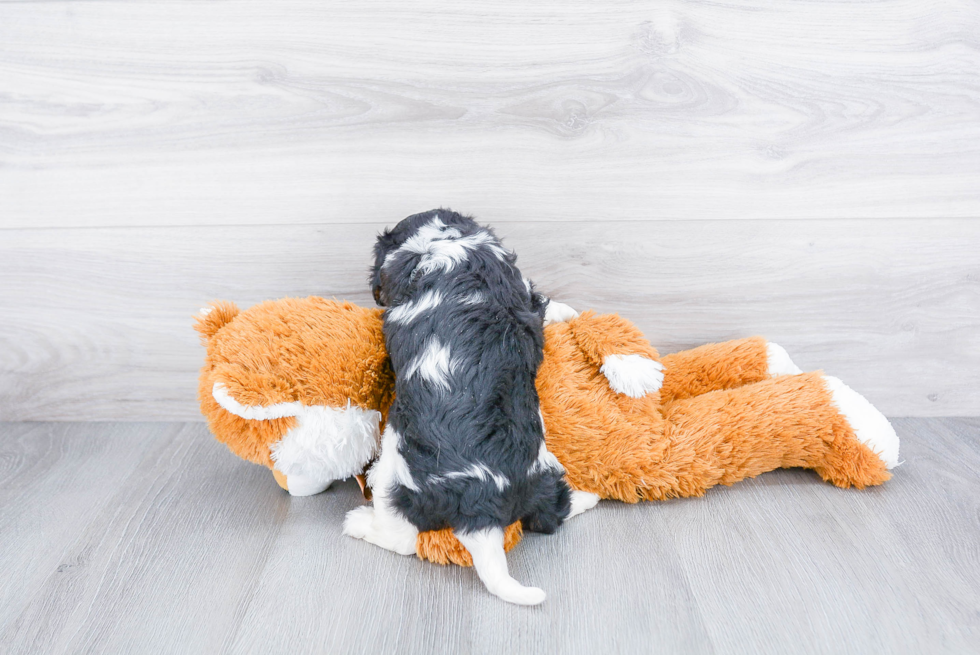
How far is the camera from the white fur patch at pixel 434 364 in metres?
0.82

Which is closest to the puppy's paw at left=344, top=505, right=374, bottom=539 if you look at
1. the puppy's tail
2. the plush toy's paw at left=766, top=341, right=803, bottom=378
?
the puppy's tail

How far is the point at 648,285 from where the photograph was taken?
1156 mm

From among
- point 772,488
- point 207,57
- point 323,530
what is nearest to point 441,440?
point 323,530

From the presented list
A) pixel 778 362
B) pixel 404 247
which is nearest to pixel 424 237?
pixel 404 247

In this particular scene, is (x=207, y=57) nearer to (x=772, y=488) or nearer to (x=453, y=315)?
(x=453, y=315)

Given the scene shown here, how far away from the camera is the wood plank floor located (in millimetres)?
746

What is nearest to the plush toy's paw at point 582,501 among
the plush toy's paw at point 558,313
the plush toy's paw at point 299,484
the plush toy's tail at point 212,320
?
the plush toy's paw at point 558,313

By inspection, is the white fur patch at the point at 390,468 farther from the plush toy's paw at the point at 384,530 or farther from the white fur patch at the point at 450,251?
the white fur patch at the point at 450,251

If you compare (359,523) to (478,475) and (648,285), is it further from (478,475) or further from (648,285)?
(648,285)

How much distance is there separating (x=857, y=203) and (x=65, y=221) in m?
1.34

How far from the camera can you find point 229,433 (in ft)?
3.01

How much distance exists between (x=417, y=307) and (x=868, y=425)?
2.25ft

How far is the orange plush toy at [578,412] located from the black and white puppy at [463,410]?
2.2 inches

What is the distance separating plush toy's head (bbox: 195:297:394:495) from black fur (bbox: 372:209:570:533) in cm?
6
